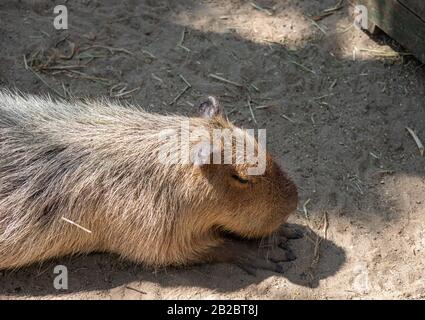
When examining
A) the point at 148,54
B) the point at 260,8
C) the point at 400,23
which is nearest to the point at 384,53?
the point at 400,23

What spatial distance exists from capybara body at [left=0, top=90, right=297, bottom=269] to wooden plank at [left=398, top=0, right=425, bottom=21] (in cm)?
227

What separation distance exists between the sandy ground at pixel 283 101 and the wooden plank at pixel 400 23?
0.74ft

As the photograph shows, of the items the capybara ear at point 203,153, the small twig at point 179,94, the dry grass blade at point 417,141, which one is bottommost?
the dry grass blade at point 417,141

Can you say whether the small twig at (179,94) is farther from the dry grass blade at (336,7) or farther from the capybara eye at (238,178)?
the dry grass blade at (336,7)

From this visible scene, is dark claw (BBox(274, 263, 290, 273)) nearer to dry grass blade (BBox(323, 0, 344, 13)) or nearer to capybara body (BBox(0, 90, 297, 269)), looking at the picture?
capybara body (BBox(0, 90, 297, 269))

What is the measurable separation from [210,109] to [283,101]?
1.43 metres

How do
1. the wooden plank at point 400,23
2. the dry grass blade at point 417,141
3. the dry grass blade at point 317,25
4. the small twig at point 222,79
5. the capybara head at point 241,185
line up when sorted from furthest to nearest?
the dry grass blade at point 317,25, the small twig at point 222,79, the wooden plank at point 400,23, the dry grass blade at point 417,141, the capybara head at point 241,185

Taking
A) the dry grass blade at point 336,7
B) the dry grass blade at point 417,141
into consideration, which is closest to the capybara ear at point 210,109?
the dry grass blade at point 417,141

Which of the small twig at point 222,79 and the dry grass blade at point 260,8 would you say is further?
the dry grass blade at point 260,8

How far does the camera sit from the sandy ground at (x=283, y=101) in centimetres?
415

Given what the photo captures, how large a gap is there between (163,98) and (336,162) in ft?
5.33

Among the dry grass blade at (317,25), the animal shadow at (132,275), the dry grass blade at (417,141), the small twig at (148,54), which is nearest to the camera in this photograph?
the animal shadow at (132,275)

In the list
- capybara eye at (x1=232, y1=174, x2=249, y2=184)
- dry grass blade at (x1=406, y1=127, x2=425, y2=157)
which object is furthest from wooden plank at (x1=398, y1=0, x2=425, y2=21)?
Result: capybara eye at (x1=232, y1=174, x2=249, y2=184)

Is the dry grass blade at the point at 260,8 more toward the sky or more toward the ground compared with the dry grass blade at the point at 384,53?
more toward the sky
